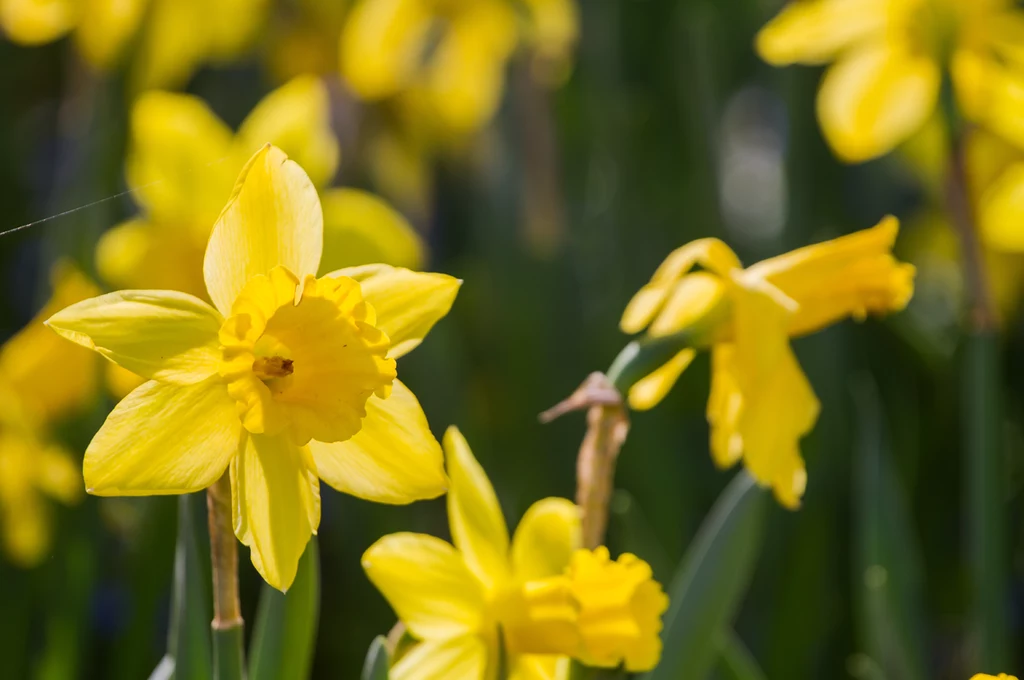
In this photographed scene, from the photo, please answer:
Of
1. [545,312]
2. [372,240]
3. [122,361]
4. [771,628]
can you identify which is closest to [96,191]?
[372,240]

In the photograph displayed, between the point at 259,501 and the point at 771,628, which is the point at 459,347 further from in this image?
the point at 259,501

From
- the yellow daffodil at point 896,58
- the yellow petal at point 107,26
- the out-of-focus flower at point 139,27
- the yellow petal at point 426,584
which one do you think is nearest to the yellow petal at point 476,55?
the out-of-focus flower at point 139,27

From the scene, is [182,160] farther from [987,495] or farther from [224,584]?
[987,495]

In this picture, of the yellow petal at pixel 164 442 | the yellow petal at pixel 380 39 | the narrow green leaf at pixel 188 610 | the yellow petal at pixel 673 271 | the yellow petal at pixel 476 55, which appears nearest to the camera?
the yellow petal at pixel 164 442

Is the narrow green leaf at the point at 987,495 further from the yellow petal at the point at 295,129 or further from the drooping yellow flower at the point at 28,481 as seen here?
the drooping yellow flower at the point at 28,481

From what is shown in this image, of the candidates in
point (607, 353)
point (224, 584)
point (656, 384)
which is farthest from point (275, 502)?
point (607, 353)

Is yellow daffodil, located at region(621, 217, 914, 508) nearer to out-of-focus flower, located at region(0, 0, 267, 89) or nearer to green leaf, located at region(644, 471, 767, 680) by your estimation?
green leaf, located at region(644, 471, 767, 680)
